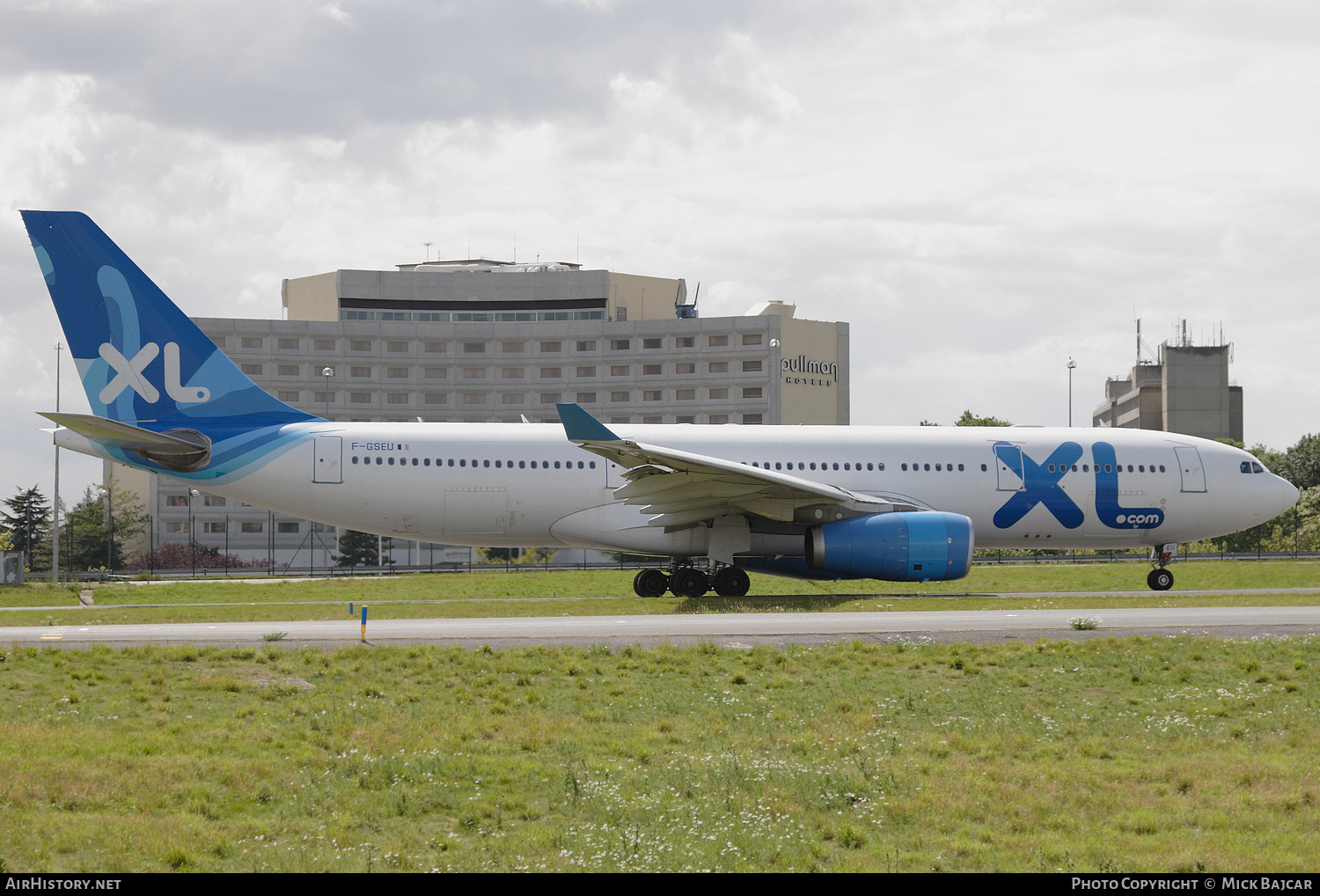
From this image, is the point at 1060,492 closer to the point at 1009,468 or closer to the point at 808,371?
the point at 1009,468

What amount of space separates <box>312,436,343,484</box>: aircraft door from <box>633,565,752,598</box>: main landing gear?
700cm

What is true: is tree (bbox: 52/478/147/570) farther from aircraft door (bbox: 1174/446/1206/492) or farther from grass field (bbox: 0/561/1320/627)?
aircraft door (bbox: 1174/446/1206/492)

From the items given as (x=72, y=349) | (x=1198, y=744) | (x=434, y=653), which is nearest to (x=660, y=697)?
(x=434, y=653)

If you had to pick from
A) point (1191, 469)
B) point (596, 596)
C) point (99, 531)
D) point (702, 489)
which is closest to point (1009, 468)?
point (1191, 469)

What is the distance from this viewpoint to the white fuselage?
23.9m

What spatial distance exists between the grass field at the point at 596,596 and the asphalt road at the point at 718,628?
1.43m

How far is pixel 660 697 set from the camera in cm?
1112

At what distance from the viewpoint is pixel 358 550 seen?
69.9 meters

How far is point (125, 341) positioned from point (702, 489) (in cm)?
1304

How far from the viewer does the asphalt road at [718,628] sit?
15.4 meters

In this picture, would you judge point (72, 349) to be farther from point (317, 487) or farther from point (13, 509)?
point (13, 509)

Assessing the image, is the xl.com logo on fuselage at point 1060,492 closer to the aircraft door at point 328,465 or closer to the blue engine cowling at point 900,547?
the blue engine cowling at point 900,547

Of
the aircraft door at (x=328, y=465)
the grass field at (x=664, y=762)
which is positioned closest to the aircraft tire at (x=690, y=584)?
the aircraft door at (x=328, y=465)

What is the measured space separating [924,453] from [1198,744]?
1627cm
